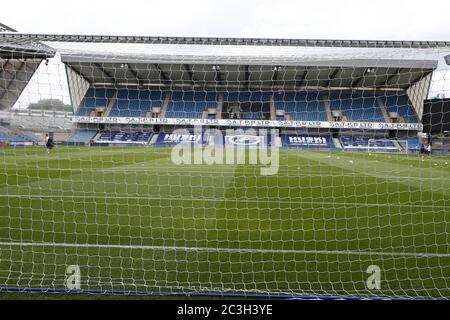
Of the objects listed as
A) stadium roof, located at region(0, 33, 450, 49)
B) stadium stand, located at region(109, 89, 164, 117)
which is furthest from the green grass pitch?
stadium stand, located at region(109, 89, 164, 117)

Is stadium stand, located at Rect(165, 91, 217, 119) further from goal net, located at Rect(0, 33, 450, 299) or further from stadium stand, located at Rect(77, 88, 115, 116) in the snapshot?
goal net, located at Rect(0, 33, 450, 299)

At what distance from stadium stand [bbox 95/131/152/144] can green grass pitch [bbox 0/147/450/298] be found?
325 inches

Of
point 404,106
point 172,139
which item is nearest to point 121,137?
point 172,139

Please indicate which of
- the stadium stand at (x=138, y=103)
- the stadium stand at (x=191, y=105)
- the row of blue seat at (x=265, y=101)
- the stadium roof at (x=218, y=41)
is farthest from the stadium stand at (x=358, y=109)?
the stadium roof at (x=218, y=41)

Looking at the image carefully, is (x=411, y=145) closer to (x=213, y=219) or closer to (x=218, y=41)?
(x=213, y=219)

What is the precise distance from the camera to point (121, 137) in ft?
72.3

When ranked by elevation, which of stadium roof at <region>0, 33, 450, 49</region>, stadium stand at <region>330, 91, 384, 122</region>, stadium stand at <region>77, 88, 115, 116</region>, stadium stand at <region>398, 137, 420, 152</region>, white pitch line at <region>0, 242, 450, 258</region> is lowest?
white pitch line at <region>0, 242, 450, 258</region>

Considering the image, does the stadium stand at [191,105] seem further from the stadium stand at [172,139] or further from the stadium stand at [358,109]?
the stadium stand at [358,109]

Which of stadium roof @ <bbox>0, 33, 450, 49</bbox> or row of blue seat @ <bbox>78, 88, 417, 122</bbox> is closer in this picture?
stadium roof @ <bbox>0, 33, 450, 49</bbox>

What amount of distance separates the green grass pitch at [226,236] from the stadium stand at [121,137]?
27.1 ft

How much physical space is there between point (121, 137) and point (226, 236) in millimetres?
17913

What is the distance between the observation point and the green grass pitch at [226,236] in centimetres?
368

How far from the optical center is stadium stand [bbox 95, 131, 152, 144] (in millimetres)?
18259
